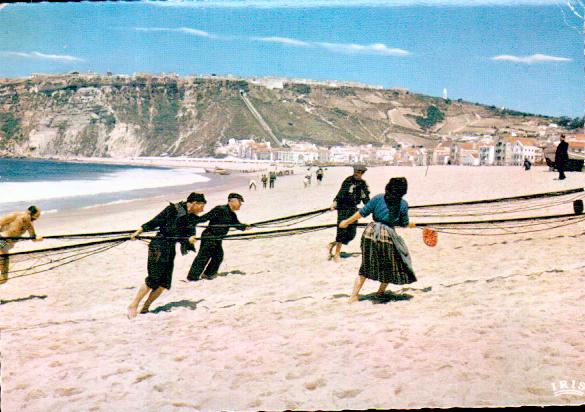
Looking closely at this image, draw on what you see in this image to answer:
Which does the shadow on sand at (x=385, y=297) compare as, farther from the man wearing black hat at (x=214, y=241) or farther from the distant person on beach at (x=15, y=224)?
the distant person on beach at (x=15, y=224)

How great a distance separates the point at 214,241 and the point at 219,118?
294 feet

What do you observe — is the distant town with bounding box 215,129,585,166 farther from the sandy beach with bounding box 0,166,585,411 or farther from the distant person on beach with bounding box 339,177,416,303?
the distant person on beach with bounding box 339,177,416,303

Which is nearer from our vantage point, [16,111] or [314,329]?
[314,329]

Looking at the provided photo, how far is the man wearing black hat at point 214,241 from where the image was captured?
17.3 feet

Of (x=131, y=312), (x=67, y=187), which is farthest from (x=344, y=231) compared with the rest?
(x=67, y=187)

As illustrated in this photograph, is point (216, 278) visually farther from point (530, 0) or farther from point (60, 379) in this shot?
point (530, 0)

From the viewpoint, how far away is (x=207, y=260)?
5.52 meters

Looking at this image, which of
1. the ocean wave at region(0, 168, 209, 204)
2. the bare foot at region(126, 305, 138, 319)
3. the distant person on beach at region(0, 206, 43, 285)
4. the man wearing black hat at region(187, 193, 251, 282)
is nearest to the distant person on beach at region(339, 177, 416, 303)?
the man wearing black hat at region(187, 193, 251, 282)

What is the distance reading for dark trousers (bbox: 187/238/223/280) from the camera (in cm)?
545

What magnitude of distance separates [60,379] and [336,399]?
6.20 ft

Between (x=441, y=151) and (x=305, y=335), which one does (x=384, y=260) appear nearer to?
(x=305, y=335)

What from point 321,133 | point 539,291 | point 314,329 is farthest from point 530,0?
point 321,133

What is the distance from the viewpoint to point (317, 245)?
22.8ft

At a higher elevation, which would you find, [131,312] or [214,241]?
[214,241]
